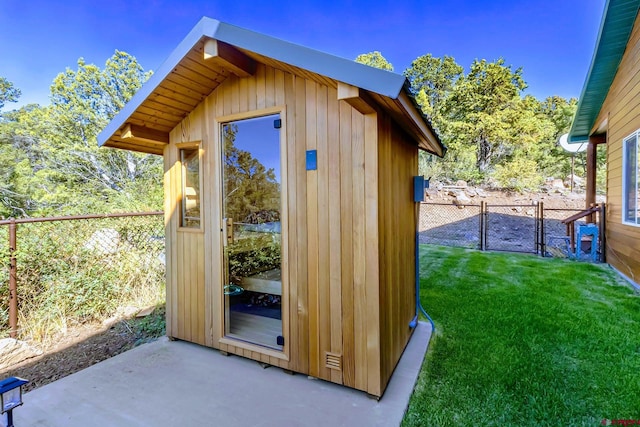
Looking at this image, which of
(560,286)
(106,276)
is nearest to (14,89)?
(106,276)

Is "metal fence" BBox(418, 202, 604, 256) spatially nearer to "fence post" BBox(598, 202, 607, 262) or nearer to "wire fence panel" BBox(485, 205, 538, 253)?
"wire fence panel" BBox(485, 205, 538, 253)

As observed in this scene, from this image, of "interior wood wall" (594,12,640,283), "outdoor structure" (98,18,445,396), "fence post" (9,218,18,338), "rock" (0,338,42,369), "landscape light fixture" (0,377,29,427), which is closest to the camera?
"landscape light fixture" (0,377,29,427)

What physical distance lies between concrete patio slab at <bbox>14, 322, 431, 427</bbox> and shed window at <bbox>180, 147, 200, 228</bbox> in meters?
1.35

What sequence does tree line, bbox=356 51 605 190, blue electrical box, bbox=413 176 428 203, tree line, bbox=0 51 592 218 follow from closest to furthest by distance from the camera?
1. blue electrical box, bbox=413 176 428 203
2. tree line, bbox=0 51 592 218
3. tree line, bbox=356 51 605 190

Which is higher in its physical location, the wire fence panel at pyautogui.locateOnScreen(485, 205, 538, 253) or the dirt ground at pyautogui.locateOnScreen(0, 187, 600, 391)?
the wire fence panel at pyautogui.locateOnScreen(485, 205, 538, 253)

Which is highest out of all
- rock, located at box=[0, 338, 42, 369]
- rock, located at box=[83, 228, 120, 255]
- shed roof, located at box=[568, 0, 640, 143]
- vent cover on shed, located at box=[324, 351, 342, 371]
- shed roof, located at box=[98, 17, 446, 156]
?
shed roof, located at box=[568, 0, 640, 143]

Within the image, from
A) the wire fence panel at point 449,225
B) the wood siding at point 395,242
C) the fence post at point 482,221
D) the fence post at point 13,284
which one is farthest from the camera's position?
the wire fence panel at point 449,225

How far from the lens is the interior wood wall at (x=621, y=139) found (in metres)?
4.81

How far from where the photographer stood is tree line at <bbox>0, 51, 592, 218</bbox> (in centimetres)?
1139

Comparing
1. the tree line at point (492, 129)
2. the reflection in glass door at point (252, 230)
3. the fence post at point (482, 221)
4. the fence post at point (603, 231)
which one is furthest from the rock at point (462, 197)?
the reflection in glass door at point (252, 230)

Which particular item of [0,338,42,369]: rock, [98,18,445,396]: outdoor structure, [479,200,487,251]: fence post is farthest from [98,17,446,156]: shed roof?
[479,200,487,251]: fence post

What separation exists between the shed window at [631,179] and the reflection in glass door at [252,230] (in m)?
5.65

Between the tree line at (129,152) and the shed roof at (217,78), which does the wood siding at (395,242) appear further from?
the tree line at (129,152)

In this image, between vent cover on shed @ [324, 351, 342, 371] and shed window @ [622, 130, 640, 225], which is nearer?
vent cover on shed @ [324, 351, 342, 371]
